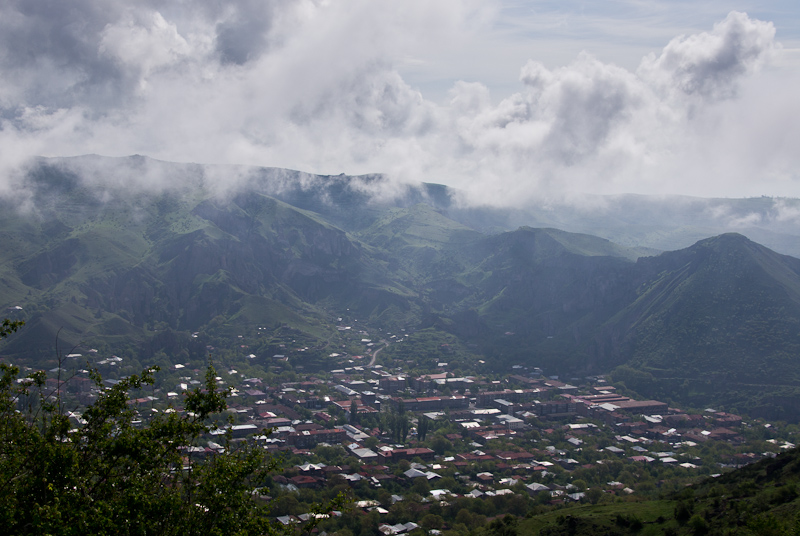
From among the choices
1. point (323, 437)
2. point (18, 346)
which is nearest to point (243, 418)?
point (323, 437)

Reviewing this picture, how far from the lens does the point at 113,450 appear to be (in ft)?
68.7

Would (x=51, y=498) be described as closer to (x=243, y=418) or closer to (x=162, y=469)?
(x=162, y=469)

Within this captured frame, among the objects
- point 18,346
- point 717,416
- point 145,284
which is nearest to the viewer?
point 717,416

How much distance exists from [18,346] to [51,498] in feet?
458

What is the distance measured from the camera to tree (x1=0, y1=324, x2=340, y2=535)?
18.3 meters

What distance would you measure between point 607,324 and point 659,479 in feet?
302

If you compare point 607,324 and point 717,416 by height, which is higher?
point 607,324

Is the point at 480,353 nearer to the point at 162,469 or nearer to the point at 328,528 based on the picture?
the point at 328,528

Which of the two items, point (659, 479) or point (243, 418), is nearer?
point (659, 479)

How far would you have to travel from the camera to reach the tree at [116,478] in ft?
60.0

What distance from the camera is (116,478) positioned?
2098cm

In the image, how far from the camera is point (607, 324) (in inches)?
6718

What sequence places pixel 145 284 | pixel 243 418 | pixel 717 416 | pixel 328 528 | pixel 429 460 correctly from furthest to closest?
pixel 145 284, pixel 717 416, pixel 243 418, pixel 429 460, pixel 328 528

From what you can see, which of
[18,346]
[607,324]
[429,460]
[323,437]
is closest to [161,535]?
[429,460]
